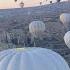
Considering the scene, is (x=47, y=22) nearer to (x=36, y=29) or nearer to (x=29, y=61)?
(x=36, y=29)

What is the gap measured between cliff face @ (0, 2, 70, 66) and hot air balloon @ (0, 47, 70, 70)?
29.6ft

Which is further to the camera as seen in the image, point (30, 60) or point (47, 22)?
point (47, 22)

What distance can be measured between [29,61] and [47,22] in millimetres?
20136

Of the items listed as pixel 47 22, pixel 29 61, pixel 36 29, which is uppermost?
pixel 47 22

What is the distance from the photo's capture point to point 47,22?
89.3ft

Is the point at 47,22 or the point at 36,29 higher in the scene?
the point at 47,22

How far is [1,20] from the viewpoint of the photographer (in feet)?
97.9

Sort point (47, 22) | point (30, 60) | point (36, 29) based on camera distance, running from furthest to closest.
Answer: point (47, 22) → point (36, 29) → point (30, 60)

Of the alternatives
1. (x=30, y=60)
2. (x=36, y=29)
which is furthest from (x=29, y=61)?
(x=36, y=29)

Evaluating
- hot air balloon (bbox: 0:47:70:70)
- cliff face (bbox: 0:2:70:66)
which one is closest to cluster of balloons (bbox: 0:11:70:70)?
hot air balloon (bbox: 0:47:70:70)

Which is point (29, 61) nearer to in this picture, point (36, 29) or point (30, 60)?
point (30, 60)

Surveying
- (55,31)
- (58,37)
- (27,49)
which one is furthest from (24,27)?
(27,49)

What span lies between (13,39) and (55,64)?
1331 centimetres

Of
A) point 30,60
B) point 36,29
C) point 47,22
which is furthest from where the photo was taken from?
point 47,22
